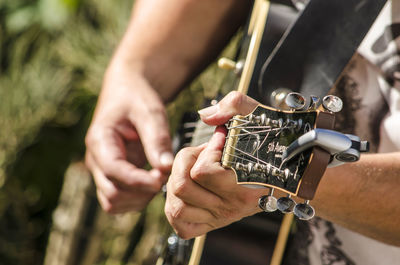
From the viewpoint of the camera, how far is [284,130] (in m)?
0.65

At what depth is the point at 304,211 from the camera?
24.2 inches

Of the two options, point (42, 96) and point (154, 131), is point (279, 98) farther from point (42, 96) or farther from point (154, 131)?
point (42, 96)

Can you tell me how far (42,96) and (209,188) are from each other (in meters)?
1.69

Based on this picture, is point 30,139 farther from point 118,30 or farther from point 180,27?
point 180,27

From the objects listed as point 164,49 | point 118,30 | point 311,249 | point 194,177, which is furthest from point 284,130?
point 118,30

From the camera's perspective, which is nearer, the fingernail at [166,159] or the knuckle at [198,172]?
the knuckle at [198,172]

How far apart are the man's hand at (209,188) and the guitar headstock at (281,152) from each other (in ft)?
0.05

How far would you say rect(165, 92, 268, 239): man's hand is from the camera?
25.4 inches

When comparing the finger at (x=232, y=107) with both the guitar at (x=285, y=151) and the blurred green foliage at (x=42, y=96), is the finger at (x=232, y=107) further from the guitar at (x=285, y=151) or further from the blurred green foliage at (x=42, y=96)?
the blurred green foliage at (x=42, y=96)

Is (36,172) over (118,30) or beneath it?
beneath

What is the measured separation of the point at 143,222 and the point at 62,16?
1033mm

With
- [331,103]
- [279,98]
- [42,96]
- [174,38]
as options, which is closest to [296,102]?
[331,103]

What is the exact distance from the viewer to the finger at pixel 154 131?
1022 millimetres

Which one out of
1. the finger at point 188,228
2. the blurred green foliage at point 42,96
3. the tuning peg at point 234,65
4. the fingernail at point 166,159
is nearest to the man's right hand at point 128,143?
the fingernail at point 166,159
